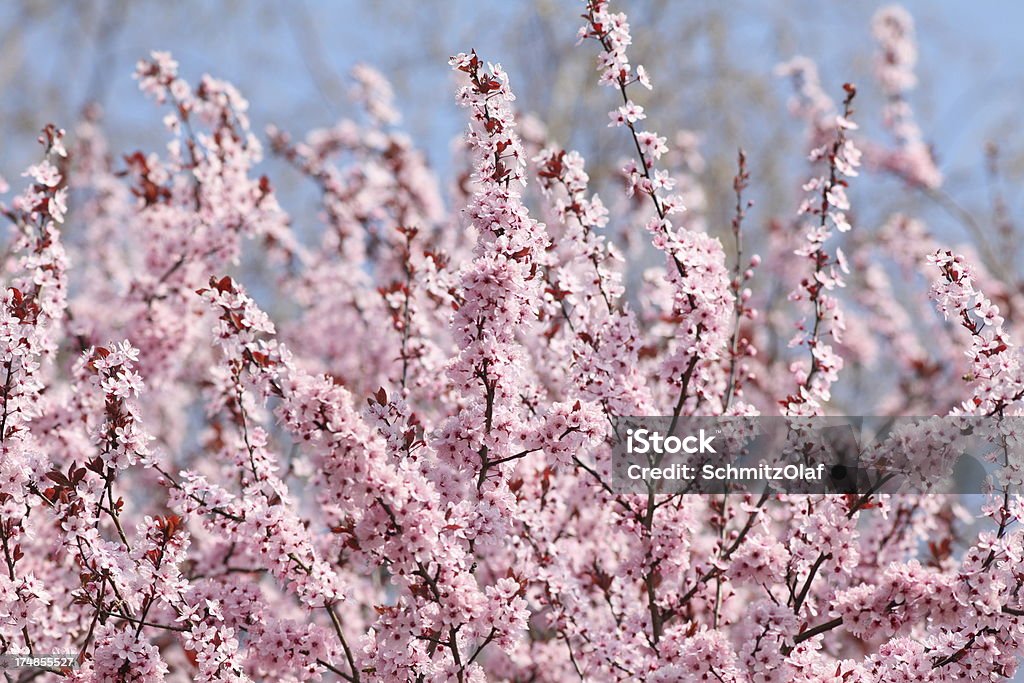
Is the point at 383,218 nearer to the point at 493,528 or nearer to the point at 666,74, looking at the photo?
the point at 493,528

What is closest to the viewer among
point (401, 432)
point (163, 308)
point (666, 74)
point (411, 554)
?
point (411, 554)

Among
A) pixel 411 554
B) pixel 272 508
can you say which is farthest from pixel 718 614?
pixel 272 508

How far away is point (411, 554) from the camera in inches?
99.0

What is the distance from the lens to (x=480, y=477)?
274 centimetres

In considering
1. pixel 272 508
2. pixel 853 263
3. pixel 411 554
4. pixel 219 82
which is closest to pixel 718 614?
pixel 411 554

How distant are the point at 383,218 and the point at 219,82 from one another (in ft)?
4.55

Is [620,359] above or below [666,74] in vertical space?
below

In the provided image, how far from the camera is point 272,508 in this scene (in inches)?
112

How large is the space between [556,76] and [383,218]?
4.77 m

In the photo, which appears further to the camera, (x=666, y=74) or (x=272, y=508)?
(x=666, y=74)

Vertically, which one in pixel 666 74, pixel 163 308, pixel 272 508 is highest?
pixel 666 74

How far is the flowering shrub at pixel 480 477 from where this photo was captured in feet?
8.68

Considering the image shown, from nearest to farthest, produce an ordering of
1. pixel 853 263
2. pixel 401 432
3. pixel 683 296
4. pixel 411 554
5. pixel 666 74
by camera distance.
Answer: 1. pixel 411 554
2. pixel 401 432
3. pixel 683 296
4. pixel 853 263
5. pixel 666 74

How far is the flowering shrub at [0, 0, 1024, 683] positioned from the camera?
265 centimetres
